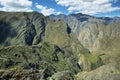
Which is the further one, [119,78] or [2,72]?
[119,78]

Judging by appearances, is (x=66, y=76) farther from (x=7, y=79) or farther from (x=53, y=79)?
(x=7, y=79)

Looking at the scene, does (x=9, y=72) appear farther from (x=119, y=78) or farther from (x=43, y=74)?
(x=119, y=78)

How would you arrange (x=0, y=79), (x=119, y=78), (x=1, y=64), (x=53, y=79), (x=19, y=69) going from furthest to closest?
(x=1, y=64), (x=119, y=78), (x=53, y=79), (x=19, y=69), (x=0, y=79)

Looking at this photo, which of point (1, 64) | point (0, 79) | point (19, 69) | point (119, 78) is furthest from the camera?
point (1, 64)

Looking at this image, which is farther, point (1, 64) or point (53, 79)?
point (1, 64)

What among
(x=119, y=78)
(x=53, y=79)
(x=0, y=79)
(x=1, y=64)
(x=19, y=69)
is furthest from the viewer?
(x=1, y=64)

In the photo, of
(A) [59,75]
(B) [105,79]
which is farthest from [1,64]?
(A) [59,75]

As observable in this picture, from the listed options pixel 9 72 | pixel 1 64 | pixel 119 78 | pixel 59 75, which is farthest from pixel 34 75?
pixel 1 64

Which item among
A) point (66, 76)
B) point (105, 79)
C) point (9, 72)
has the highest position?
point (9, 72)

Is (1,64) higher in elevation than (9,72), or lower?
lower
